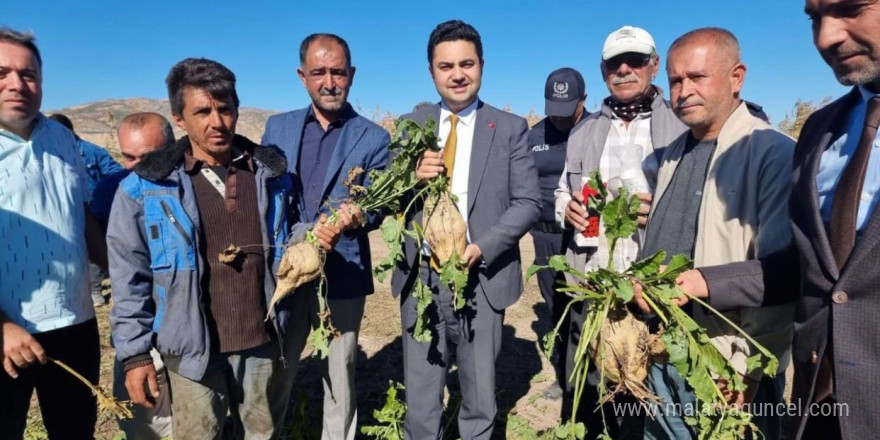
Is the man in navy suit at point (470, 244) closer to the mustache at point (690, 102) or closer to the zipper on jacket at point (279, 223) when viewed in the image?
the zipper on jacket at point (279, 223)

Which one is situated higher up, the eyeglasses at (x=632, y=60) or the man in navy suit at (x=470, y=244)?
the eyeglasses at (x=632, y=60)

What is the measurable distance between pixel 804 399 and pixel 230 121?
117 inches

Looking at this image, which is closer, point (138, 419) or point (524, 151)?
point (138, 419)

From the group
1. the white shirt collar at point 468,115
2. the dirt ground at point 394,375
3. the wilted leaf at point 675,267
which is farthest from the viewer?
the dirt ground at point 394,375

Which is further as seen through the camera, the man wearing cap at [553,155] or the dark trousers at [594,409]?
the man wearing cap at [553,155]

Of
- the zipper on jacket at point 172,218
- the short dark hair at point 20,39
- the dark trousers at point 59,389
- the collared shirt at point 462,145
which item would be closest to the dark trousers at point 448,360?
the collared shirt at point 462,145

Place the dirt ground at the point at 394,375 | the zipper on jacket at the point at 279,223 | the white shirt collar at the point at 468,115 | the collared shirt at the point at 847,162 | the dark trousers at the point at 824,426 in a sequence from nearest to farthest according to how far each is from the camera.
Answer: the collared shirt at the point at 847,162
the dark trousers at the point at 824,426
the zipper on jacket at the point at 279,223
the white shirt collar at the point at 468,115
the dirt ground at the point at 394,375

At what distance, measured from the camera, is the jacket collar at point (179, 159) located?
97.6 inches

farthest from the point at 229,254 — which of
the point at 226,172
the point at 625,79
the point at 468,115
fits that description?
the point at 625,79

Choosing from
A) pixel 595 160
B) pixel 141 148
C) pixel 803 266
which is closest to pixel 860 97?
pixel 803 266

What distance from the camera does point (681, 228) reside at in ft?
8.18

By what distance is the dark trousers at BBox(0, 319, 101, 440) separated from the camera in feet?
8.41

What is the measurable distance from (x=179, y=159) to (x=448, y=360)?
6.72 feet

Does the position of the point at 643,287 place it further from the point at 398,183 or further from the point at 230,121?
the point at 230,121
